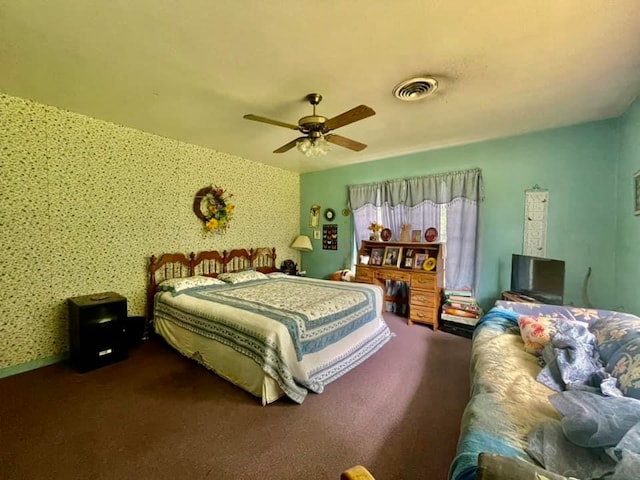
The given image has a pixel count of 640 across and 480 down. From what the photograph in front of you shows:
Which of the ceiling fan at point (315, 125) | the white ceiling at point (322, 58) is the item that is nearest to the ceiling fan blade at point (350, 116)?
the ceiling fan at point (315, 125)

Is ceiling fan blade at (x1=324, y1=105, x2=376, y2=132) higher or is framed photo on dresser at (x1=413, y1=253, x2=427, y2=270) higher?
ceiling fan blade at (x1=324, y1=105, x2=376, y2=132)

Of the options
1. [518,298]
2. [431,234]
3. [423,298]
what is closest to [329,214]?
[431,234]

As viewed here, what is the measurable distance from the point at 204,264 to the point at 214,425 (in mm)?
2535

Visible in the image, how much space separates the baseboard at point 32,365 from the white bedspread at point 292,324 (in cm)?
91

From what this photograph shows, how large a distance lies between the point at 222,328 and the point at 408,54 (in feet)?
8.58

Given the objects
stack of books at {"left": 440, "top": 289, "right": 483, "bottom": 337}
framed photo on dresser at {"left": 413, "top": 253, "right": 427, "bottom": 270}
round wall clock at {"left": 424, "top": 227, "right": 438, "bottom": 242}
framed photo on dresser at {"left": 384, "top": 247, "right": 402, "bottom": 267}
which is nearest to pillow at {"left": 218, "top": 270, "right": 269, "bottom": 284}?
framed photo on dresser at {"left": 384, "top": 247, "right": 402, "bottom": 267}

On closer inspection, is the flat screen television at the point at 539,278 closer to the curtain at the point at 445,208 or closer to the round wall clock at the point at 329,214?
the curtain at the point at 445,208

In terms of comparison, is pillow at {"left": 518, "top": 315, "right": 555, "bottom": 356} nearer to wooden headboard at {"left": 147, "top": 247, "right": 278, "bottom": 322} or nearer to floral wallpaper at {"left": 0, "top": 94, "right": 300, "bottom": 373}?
wooden headboard at {"left": 147, "top": 247, "right": 278, "bottom": 322}

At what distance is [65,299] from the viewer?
2.79 metres

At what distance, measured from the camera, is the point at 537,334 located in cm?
172

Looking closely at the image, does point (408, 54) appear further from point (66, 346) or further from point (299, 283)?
point (66, 346)

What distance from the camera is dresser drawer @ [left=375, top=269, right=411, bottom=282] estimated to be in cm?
382

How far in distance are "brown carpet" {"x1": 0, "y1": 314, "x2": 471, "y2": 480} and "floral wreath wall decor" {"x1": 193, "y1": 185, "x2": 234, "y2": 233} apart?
199 cm

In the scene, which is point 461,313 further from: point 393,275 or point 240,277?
point 240,277
